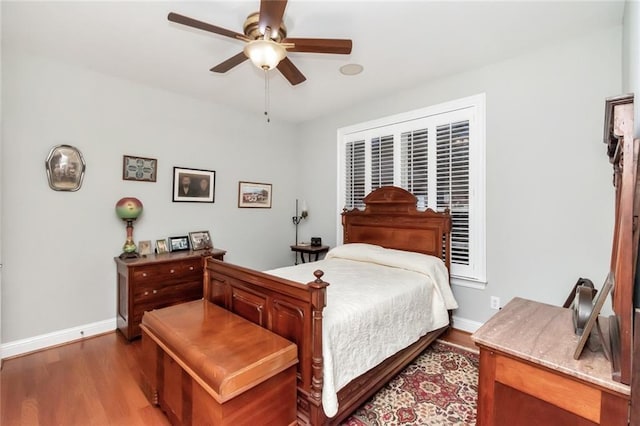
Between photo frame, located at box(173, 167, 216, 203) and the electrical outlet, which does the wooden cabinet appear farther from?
the electrical outlet

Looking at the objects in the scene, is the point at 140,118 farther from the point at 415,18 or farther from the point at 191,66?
the point at 415,18

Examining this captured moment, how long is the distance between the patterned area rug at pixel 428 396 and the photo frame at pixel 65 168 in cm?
336

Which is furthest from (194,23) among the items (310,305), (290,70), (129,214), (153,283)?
(153,283)

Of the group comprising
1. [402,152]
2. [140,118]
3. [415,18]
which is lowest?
[402,152]

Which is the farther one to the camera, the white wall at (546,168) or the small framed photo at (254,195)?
the small framed photo at (254,195)

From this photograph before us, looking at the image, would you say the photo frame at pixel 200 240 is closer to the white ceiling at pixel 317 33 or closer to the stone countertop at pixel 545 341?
the white ceiling at pixel 317 33

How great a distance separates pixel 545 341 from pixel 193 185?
384 cm

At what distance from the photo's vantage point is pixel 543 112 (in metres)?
2.68

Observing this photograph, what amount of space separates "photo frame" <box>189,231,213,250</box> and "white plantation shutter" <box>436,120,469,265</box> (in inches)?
118

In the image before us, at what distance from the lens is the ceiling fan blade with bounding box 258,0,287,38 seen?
1.66 meters

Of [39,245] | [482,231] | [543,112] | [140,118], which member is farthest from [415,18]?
[39,245]

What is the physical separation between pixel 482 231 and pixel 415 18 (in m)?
2.12

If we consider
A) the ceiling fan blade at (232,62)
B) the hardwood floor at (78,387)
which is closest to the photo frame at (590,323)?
the hardwood floor at (78,387)

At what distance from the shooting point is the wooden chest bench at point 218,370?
4.55ft
